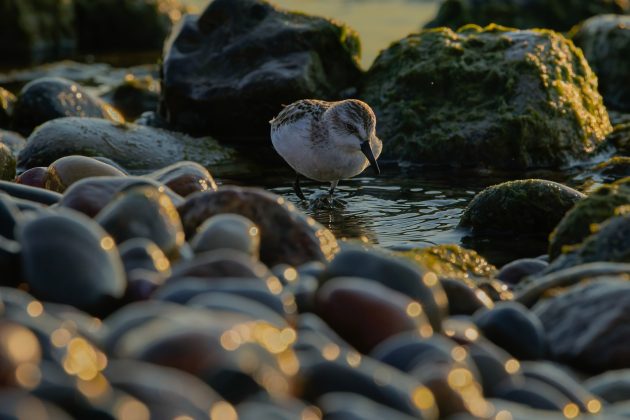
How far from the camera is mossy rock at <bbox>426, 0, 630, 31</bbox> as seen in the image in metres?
17.0

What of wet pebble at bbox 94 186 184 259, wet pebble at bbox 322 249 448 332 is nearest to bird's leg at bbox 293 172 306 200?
wet pebble at bbox 94 186 184 259

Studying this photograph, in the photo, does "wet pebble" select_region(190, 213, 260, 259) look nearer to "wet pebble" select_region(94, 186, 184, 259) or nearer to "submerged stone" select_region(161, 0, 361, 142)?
"wet pebble" select_region(94, 186, 184, 259)

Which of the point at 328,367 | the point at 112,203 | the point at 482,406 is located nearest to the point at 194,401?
the point at 328,367

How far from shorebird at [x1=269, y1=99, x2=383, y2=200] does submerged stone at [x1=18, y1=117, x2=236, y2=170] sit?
1.72 metres

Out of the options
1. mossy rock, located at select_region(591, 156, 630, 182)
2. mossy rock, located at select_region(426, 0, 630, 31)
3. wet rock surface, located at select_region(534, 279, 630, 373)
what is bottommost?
mossy rock, located at select_region(591, 156, 630, 182)

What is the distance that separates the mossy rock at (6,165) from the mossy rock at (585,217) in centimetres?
433

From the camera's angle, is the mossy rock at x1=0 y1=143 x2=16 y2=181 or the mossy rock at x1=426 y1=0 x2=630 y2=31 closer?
the mossy rock at x1=0 y1=143 x2=16 y2=181

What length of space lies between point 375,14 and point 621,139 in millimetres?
9350

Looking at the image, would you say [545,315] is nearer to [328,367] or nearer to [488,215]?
[328,367]

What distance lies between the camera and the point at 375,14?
65.5ft

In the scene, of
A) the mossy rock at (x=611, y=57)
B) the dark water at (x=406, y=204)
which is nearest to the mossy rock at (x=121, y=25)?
the mossy rock at (x=611, y=57)

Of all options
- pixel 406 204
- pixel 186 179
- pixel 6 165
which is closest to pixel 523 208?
pixel 406 204

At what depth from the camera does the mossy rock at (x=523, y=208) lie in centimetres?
791

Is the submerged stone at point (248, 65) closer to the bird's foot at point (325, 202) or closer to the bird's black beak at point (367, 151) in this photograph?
the bird's foot at point (325, 202)
